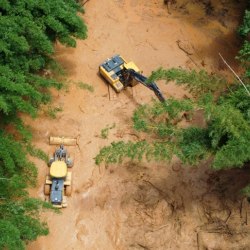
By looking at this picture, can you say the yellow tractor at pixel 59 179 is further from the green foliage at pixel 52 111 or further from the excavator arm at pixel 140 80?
the excavator arm at pixel 140 80

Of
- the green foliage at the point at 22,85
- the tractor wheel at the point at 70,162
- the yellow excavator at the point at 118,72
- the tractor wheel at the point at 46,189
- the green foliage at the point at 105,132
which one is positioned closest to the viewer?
the green foliage at the point at 22,85

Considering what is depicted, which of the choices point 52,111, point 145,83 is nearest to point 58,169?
point 52,111

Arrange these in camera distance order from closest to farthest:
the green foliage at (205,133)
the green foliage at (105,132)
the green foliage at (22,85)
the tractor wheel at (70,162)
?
the green foliage at (205,133)
the green foliage at (22,85)
the tractor wheel at (70,162)
the green foliage at (105,132)

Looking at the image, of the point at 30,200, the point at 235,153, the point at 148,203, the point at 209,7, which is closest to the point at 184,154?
the point at 235,153

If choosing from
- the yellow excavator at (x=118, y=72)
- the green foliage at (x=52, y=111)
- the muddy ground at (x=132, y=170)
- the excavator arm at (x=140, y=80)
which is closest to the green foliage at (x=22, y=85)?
the green foliage at (x=52, y=111)

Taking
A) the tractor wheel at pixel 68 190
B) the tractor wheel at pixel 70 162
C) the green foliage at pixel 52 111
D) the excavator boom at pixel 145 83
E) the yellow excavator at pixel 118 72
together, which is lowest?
the tractor wheel at pixel 68 190

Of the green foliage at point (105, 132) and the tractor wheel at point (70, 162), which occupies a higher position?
the green foliage at point (105, 132)

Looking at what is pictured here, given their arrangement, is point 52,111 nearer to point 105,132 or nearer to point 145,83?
point 105,132
